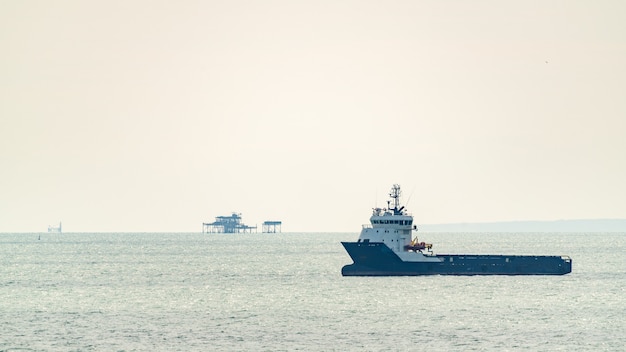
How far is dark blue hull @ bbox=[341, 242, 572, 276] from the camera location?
14625 centimetres

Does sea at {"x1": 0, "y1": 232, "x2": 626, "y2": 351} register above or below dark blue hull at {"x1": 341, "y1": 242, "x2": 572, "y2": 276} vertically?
below

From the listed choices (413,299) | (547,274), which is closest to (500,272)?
(547,274)

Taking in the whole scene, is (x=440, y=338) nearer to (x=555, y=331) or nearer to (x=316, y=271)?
(x=555, y=331)

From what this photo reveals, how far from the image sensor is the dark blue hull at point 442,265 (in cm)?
14625

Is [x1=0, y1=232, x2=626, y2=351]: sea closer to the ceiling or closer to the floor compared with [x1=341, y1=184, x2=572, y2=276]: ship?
closer to the floor

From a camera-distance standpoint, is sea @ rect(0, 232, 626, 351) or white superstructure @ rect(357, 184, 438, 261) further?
white superstructure @ rect(357, 184, 438, 261)

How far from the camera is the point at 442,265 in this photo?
→ 151750 mm

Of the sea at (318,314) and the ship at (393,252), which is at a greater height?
the ship at (393,252)

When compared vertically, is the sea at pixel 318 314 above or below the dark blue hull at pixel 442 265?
below

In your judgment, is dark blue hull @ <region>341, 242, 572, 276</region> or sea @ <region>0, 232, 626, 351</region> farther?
dark blue hull @ <region>341, 242, 572, 276</region>

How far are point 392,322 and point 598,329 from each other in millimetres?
16936

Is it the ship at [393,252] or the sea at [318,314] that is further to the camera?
the ship at [393,252]

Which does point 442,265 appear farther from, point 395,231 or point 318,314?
point 318,314

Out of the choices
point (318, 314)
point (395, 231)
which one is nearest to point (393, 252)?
point (395, 231)
